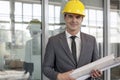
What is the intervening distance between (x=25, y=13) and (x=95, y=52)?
5.08 ft

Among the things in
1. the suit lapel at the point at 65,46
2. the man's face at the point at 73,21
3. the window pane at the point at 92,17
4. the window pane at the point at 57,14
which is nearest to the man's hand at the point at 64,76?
the suit lapel at the point at 65,46

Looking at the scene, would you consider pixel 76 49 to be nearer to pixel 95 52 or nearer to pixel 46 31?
pixel 95 52

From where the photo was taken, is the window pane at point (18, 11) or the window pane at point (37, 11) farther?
the window pane at point (37, 11)

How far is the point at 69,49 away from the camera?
2.27 metres

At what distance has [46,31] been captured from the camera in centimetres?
364

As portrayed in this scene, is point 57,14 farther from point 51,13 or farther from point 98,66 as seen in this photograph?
point 98,66

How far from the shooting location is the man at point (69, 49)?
222cm

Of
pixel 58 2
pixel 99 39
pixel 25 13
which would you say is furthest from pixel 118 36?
pixel 25 13

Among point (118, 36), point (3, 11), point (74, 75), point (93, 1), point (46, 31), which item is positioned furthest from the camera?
point (118, 36)

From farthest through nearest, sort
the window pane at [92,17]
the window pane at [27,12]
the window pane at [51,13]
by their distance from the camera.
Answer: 1. the window pane at [92,17]
2. the window pane at [51,13]
3. the window pane at [27,12]

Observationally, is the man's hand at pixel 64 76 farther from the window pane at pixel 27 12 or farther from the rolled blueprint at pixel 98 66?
the window pane at pixel 27 12

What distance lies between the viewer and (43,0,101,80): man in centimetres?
222

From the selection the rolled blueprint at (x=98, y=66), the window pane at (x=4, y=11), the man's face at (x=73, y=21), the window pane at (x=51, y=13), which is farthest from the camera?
the window pane at (x=51, y=13)

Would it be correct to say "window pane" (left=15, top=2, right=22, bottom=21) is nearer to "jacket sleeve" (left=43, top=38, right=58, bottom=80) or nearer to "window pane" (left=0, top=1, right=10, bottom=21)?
"window pane" (left=0, top=1, right=10, bottom=21)
